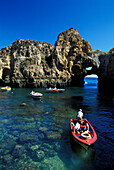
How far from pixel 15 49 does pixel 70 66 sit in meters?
40.7

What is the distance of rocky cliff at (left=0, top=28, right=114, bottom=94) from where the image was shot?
70.9 metres

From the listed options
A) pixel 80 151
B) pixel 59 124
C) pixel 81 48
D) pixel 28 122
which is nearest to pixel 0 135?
pixel 28 122

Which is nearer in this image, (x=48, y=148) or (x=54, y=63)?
(x=48, y=148)

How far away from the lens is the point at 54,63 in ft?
245

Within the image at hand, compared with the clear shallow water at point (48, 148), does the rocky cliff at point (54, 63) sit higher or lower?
higher

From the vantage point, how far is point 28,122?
55.4ft

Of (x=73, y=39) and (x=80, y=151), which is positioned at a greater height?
(x=73, y=39)

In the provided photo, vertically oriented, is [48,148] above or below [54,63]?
below

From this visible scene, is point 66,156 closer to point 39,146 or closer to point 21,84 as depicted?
point 39,146

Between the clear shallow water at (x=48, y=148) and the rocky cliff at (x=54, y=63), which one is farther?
the rocky cliff at (x=54, y=63)

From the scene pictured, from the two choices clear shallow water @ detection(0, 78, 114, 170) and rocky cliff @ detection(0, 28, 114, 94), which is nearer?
clear shallow water @ detection(0, 78, 114, 170)

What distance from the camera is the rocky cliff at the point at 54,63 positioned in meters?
70.9

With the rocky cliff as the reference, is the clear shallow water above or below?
below

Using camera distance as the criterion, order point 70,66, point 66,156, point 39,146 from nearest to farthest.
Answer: point 66,156
point 39,146
point 70,66
